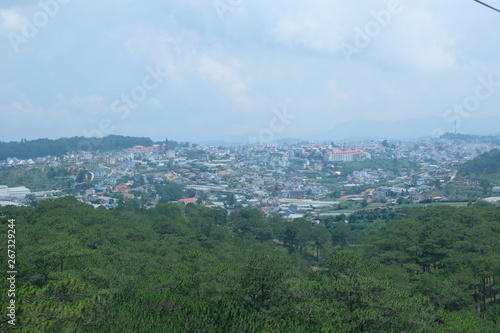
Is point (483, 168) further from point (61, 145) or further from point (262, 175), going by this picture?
point (61, 145)

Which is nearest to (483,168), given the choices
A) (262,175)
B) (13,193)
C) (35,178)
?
(262,175)

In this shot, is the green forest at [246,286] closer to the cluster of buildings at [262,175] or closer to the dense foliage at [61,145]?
the cluster of buildings at [262,175]

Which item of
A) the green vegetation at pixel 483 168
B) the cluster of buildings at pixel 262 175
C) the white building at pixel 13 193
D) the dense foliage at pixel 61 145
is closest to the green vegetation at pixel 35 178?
the cluster of buildings at pixel 262 175

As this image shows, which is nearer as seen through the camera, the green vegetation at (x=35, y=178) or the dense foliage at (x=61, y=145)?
the green vegetation at (x=35, y=178)

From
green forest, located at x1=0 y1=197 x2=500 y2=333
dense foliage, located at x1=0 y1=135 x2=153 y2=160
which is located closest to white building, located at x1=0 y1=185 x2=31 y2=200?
green forest, located at x1=0 y1=197 x2=500 y2=333

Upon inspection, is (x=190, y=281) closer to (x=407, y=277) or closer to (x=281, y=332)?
(x=281, y=332)

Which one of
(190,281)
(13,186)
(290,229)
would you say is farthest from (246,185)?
(190,281)
